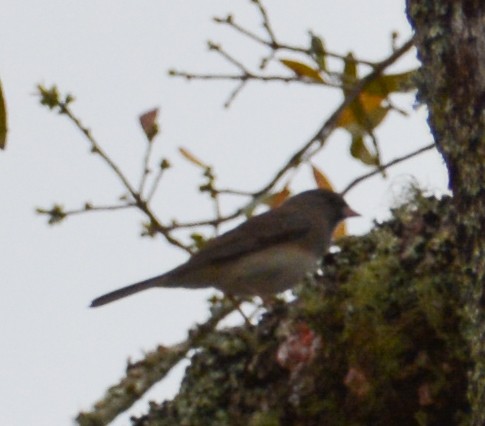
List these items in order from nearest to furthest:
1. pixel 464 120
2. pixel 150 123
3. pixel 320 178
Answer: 1. pixel 464 120
2. pixel 150 123
3. pixel 320 178

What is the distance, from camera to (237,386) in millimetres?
2133

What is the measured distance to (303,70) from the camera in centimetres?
311

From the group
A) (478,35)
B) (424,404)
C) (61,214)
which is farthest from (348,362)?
(61,214)

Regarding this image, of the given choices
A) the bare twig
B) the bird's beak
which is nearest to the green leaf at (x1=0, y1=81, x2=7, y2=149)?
the bare twig

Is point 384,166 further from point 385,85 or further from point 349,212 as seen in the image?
A: point 349,212

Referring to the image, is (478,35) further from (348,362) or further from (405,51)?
(405,51)

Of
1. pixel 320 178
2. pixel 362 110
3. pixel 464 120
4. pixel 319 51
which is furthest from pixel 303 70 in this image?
pixel 464 120

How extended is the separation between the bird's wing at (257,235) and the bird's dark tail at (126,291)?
0.44 feet

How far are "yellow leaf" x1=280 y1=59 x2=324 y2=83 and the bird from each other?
84cm

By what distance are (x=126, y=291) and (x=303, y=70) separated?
1.08 metres

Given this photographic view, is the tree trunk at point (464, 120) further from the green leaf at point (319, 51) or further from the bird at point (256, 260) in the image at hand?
the bird at point (256, 260)

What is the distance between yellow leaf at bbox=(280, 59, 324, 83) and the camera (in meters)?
3.10

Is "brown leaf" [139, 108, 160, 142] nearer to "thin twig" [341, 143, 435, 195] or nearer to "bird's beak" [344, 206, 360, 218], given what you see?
"thin twig" [341, 143, 435, 195]

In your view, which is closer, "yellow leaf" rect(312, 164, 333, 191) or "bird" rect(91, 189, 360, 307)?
"yellow leaf" rect(312, 164, 333, 191)
